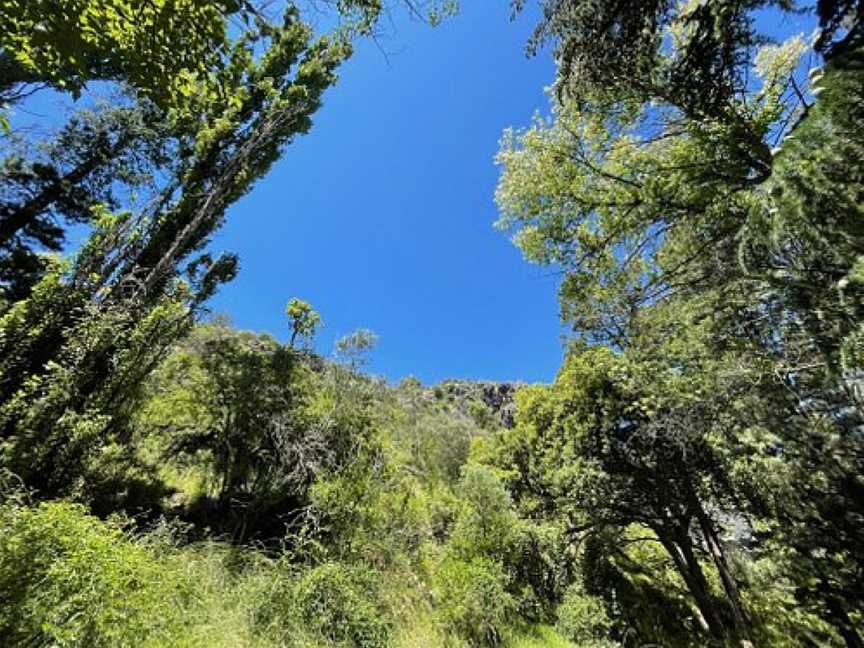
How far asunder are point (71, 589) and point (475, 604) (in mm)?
5720

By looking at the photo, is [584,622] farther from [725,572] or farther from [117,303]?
[117,303]

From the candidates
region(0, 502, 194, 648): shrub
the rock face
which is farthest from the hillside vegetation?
the rock face

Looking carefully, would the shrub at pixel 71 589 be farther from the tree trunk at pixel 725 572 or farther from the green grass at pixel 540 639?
the tree trunk at pixel 725 572

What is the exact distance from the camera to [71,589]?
318 cm

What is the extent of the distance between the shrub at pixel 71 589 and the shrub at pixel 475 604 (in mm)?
4391

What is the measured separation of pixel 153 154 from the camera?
1329 centimetres

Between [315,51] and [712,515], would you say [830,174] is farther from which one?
[315,51]

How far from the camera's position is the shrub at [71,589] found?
2.87 meters

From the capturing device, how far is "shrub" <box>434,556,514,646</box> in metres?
Result: 6.57

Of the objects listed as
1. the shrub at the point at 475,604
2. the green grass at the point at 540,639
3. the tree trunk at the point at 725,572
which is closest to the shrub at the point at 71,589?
the shrub at the point at 475,604

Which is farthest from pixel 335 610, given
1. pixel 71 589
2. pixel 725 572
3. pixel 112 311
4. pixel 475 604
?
pixel 725 572

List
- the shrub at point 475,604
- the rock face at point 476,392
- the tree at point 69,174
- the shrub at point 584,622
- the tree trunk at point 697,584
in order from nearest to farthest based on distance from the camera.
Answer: the shrub at point 475,604, the shrub at point 584,622, the tree trunk at point 697,584, the tree at point 69,174, the rock face at point 476,392

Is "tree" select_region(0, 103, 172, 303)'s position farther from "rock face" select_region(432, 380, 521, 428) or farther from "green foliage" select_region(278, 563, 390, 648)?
"rock face" select_region(432, 380, 521, 428)

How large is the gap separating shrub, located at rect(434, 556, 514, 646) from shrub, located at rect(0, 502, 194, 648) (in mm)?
4391
